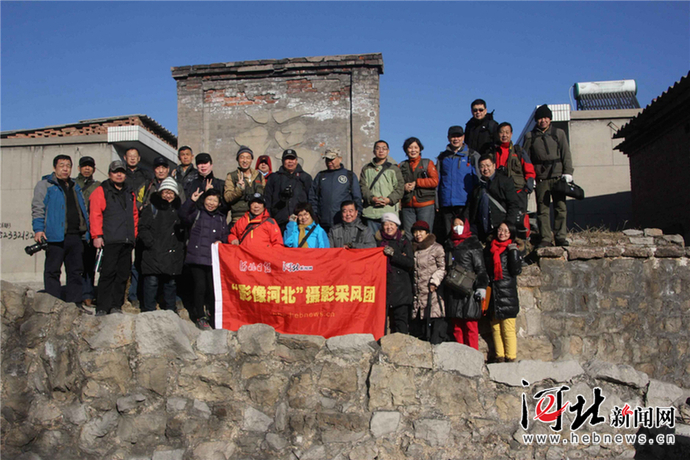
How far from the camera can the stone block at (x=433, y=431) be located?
4555mm

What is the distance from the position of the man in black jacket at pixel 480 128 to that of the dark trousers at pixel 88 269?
18.3 feet

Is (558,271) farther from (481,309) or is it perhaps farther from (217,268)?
(217,268)

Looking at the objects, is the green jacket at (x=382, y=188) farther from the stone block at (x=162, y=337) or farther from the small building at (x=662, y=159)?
the small building at (x=662, y=159)

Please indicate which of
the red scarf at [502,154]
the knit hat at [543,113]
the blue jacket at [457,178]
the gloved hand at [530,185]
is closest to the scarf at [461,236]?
the blue jacket at [457,178]

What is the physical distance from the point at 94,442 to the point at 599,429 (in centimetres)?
478

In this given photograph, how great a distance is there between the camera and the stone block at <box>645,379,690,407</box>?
462 cm

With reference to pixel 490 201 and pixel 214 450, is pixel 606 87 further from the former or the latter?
pixel 214 450


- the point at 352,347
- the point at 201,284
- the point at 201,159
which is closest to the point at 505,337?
the point at 352,347

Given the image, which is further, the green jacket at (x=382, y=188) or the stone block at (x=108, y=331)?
the green jacket at (x=382, y=188)

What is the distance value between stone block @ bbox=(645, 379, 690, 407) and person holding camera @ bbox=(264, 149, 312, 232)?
4619 millimetres

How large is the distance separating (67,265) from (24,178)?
870 centimetres

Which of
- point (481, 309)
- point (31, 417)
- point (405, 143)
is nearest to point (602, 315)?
point (481, 309)

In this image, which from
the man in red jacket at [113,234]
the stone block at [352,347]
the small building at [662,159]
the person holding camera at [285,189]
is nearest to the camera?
the stone block at [352,347]

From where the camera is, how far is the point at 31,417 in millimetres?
4738
